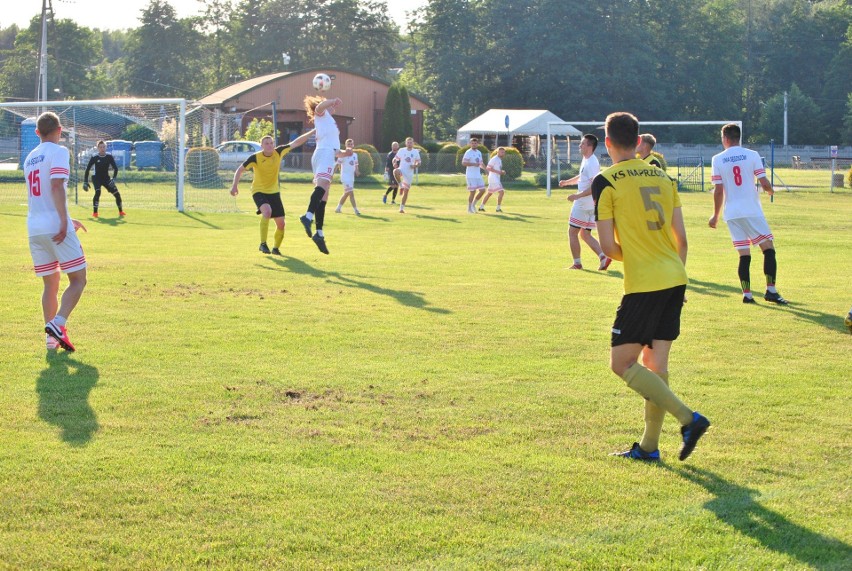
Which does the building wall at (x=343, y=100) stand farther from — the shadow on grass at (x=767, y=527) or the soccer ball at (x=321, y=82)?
the shadow on grass at (x=767, y=527)

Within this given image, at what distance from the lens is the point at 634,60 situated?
87.4 metres

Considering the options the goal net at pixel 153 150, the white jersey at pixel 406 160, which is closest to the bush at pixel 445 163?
the goal net at pixel 153 150

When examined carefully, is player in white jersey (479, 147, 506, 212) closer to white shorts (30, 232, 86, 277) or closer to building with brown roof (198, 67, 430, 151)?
white shorts (30, 232, 86, 277)

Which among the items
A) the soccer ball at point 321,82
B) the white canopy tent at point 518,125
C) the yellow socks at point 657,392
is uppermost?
the white canopy tent at point 518,125

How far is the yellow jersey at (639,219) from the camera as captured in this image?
5.54 meters

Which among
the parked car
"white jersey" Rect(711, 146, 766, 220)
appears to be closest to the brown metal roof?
the parked car

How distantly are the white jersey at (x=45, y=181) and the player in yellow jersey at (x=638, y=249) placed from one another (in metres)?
5.01

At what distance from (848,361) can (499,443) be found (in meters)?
4.01

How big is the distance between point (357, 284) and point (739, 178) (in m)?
4.88

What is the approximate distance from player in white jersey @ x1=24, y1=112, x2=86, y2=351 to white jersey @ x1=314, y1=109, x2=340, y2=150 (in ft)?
22.7

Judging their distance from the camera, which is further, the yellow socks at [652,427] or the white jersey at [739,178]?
the white jersey at [739,178]

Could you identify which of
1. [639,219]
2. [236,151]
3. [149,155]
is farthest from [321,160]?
[236,151]

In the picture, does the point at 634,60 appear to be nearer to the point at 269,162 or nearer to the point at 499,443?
the point at 269,162

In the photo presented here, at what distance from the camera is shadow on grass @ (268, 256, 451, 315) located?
11.3 m
